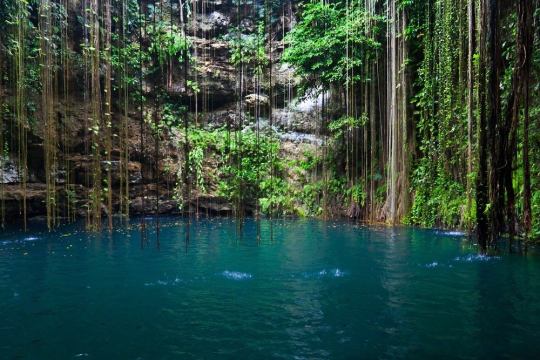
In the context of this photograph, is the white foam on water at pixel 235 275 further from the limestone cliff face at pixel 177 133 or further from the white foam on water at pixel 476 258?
the limestone cliff face at pixel 177 133

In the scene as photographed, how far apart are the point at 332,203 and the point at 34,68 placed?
8440mm

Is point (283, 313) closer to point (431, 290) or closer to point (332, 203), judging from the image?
point (431, 290)

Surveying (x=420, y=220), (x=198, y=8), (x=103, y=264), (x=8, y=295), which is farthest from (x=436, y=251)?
(x=198, y=8)

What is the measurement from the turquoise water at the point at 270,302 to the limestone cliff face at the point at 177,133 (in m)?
5.14

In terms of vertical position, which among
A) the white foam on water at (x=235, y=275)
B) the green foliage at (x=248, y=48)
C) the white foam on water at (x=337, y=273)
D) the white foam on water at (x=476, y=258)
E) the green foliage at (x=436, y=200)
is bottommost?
the white foam on water at (x=235, y=275)

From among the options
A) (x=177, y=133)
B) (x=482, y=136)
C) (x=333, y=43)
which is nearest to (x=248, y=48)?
(x=177, y=133)

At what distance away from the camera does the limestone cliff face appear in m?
12.2

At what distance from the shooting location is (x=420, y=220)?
1016 centimetres

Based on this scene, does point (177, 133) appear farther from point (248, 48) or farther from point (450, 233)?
point (450, 233)

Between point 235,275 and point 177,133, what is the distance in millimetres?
10510

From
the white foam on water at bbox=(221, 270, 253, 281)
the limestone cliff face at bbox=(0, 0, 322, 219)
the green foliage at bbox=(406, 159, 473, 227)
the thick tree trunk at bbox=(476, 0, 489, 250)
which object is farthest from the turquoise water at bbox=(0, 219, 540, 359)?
the limestone cliff face at bbox=(0, 0, 322, 219)

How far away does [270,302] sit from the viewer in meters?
4.26

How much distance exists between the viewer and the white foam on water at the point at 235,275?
532 cm

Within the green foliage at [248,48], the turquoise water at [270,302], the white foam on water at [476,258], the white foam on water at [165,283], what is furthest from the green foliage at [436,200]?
the green foliage at [248,48]
